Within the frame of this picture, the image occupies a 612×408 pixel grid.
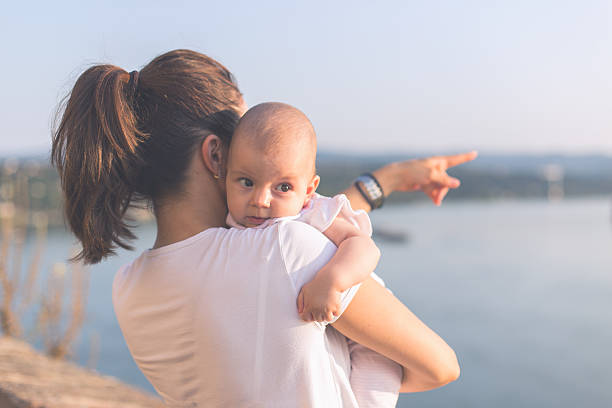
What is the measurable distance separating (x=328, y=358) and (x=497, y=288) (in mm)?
24580

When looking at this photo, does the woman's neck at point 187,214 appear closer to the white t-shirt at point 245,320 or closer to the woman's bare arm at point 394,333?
the white t-shirt at point 245,320

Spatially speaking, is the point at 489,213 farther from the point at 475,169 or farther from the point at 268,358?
the point at 268,358

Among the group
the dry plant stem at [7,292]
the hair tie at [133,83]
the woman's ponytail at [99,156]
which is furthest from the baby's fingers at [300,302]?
the dry plant stem at [7,292]

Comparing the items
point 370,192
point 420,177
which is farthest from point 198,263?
point 420,177

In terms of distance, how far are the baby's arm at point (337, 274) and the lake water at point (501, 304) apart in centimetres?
1124

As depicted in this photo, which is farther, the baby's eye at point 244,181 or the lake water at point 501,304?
the lake water at point 501,304

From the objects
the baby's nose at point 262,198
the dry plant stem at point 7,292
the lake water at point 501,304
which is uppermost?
the baby's nose at point 262,198

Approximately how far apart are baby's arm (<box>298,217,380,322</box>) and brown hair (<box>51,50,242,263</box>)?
1.04ft

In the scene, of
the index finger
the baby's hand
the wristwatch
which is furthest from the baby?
the index finger

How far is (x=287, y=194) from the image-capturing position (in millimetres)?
948

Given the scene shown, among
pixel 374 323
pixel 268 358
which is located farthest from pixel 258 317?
pixel 374 323

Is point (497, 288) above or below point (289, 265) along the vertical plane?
below

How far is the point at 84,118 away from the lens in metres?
0.89

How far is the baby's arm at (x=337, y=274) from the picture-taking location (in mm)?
736
